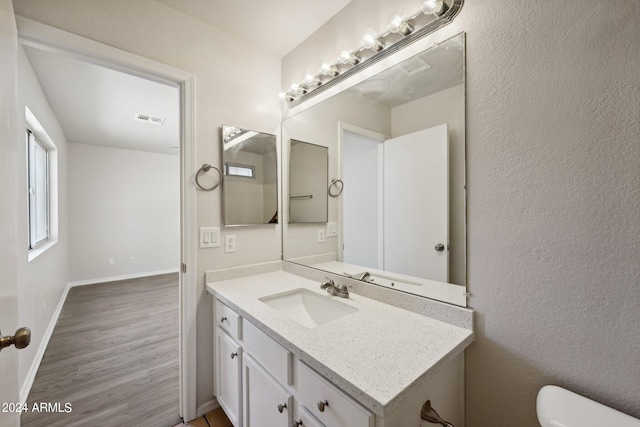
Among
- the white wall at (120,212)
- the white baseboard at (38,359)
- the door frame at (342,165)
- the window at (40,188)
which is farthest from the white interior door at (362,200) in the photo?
the white wall at (120,212)

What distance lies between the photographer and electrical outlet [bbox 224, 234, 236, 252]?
1.76 m

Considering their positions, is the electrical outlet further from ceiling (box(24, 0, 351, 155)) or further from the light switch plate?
ceiling (box(24, 0, 351, 155))

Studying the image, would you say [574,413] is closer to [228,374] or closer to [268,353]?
[268,353]

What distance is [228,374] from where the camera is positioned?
146 centimetres

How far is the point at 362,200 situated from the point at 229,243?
93cm

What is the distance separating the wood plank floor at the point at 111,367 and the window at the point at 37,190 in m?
1.00

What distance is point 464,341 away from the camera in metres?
0.96

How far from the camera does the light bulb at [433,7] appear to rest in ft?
3.51

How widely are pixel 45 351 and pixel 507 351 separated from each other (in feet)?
11.5

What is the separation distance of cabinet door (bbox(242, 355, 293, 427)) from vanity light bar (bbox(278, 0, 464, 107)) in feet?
5.22

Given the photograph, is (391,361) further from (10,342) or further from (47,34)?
(47,34)

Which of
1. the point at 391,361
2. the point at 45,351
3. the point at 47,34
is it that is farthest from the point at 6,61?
the point at 45,351

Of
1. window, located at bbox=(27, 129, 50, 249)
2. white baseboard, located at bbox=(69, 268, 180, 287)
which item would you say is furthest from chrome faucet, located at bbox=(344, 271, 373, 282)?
white baseboard, located at bbox=(69, 268, 180, 287)

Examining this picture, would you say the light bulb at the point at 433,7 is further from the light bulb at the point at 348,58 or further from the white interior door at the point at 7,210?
the white interior door at the point at 7,210
